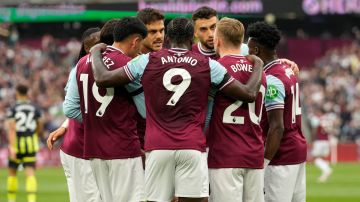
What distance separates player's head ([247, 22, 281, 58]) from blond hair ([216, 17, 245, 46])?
563mm

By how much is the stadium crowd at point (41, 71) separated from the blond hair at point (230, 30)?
23435 millimetres

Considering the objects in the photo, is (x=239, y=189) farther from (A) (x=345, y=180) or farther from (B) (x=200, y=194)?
(A) (x=345, y=180)

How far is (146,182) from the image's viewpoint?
8.52 metres

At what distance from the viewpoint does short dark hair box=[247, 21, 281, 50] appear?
9.09 metres

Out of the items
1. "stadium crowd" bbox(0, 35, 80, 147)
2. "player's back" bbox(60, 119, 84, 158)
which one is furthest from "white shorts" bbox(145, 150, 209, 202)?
"stadium crowd" bbox(0, 35, 80, 147)

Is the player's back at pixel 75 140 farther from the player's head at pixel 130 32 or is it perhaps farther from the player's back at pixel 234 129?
the player's back at pixel 234 129

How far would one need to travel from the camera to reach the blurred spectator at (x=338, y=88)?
3294 cm

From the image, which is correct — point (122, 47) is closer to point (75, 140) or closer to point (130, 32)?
point (130, 32)

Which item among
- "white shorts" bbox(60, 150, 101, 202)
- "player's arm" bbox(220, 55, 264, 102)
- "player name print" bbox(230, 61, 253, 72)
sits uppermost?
"player name print" bbox(230, 61, 253, 72)

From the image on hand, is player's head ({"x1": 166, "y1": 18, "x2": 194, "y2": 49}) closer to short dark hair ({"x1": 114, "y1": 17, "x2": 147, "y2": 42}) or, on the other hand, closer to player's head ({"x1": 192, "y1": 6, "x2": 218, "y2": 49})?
short dark hair ({"x1": 114, "y1": 17, "x2": 147, "y2": 42})

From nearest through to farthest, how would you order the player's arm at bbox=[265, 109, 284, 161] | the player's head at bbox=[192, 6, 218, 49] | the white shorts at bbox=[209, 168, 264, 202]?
the white shorts at bbox=[209, 168, 264, 202] → the player's arm at bbox=[265, 109, 284, 161] → the player's head at bbox=[192, 6, 218, 49]

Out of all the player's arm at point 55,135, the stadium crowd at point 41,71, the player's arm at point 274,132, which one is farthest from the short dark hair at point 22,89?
the stadium crowd at point 41,71

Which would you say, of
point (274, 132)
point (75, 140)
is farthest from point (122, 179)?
point (274, 132)

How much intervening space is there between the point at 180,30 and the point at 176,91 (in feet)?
1.74
